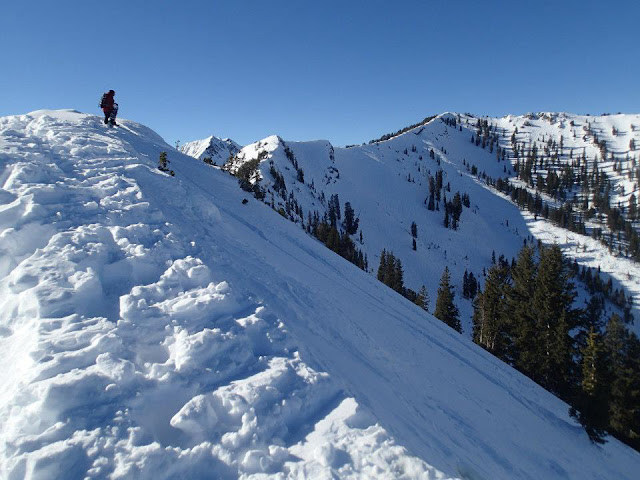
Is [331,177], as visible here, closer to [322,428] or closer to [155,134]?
[155,134]

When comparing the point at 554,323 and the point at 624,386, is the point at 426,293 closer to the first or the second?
the point at 554,323

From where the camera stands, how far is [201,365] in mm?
5699

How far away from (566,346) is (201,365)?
27201 mm

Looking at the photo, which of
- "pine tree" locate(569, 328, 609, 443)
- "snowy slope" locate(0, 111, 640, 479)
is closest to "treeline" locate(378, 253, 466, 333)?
"pine tree" locate(569, 328, 609, 443)

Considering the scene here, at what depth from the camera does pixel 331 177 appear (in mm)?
165750

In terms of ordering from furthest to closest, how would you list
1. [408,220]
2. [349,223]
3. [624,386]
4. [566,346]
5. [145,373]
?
[408,220]
[349,223]
[566,346]
[624,386]
[145,373]

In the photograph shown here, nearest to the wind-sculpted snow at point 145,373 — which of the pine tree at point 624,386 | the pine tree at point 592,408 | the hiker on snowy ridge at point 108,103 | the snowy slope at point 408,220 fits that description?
the pine tree at point 592,408

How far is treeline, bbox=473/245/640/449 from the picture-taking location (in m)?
17.8

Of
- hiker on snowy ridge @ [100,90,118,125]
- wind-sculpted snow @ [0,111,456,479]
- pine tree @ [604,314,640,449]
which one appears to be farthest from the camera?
hiker on snowy ridge @ [100,90,118,125]

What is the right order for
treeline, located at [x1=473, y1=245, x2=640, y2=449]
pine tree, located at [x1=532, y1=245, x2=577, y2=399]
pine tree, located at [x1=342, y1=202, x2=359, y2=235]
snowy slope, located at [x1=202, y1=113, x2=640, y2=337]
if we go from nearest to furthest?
1. treeline, located at [x1=473, y1=245, x2=640, y2=449]
2. pine tree, located at [x1=532, y1=245, x2=577, y2=399]
3. snowy slope, located at [x1=202, y1=113, x2=640, y2=337]
4. pine tree, located at [x1=342, y1=202, x2=359, y2=235]

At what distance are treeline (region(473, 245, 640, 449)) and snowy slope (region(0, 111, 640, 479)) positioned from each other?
4.45 meters

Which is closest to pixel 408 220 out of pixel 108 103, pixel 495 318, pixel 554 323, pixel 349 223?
pixel 349 223

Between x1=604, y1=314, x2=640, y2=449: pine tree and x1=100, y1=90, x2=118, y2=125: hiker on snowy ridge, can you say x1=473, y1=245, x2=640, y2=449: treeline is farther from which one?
x1=100, y1=90, x2=118, y2=125: hiker on snowy ridge

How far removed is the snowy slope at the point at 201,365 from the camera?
4422 millimetres
